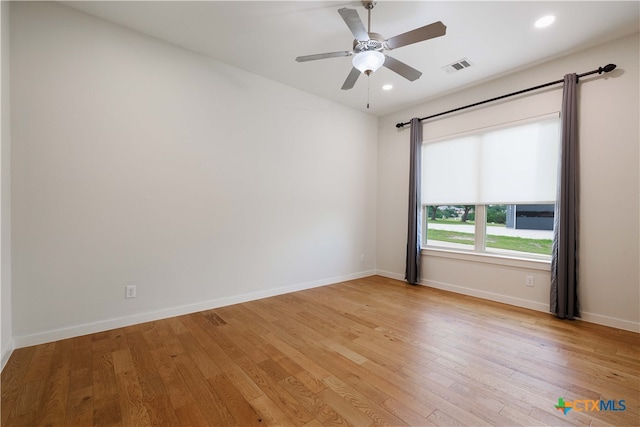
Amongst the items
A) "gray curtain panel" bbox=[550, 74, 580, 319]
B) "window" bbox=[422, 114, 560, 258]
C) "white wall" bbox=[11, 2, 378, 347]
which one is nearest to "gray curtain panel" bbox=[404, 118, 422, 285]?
"window" bbox=[422, 114, 560, 258]

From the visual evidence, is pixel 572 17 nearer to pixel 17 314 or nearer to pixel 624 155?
pixel 624 155

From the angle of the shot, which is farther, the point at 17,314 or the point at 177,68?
the point at 177,68

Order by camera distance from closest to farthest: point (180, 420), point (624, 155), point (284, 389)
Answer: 1. point (180, 420)
2. point (284, 389)
3. point (624, 155)

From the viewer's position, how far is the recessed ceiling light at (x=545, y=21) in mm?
2510

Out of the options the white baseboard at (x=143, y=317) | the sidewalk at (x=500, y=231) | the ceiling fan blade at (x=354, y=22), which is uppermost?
the ceiling fan blade at (x=354, y=22)

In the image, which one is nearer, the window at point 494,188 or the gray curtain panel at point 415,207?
the window at point 494,188

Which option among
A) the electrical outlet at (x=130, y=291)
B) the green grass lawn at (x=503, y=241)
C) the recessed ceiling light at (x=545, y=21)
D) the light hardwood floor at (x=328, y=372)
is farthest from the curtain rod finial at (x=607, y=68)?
the electrical outlet at (x=130, y=291)

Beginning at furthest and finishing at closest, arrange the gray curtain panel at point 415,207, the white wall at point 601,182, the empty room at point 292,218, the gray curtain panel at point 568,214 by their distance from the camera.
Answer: the gray curtain panel at point 415,207
the gray curtain panel at point 568,214
the white wall at point 601,182
the empty room at point 292,218

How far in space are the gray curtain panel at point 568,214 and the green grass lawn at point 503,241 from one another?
36cm

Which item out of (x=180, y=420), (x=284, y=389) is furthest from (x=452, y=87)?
(x=180, y=420)

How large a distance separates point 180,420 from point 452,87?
15.4 feet

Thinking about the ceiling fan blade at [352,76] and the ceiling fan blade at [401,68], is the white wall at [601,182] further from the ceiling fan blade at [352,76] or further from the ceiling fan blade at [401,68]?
the ceiling fan blade at [352,76]

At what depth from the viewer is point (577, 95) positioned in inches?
119

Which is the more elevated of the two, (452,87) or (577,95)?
(452,87)
